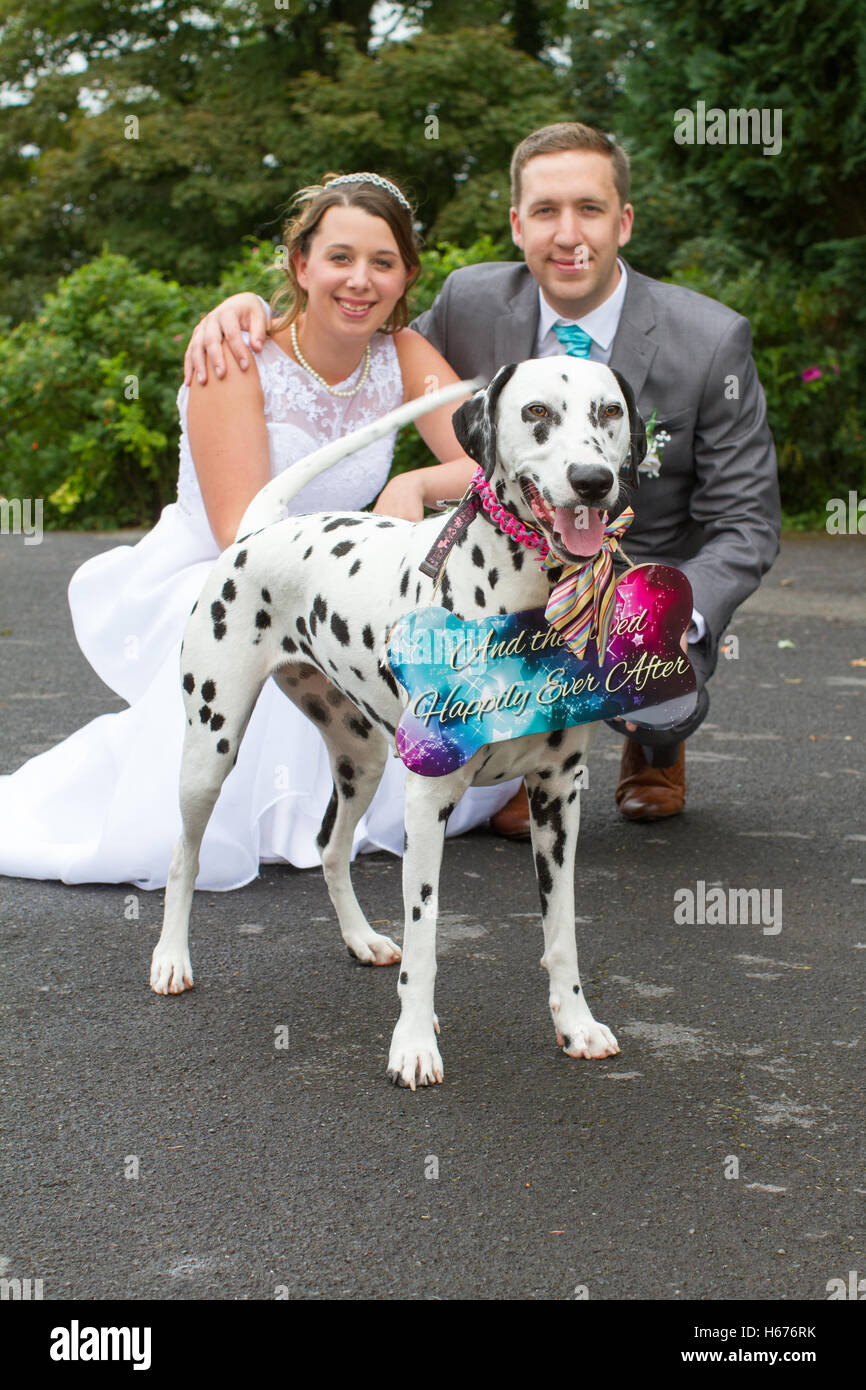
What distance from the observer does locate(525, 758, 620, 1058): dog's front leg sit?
3.26 meters

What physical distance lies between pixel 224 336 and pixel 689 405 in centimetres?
165

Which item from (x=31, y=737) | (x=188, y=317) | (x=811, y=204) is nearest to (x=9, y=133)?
(x=188, y=317)

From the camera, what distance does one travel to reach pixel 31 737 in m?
6.22

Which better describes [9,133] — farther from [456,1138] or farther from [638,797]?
[456,1138]

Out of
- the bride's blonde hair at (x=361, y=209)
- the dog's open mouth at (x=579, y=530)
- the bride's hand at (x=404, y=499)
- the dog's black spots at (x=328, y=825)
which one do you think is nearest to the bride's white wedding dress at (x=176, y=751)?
the bride's blonde hair at (x=361, y=209)

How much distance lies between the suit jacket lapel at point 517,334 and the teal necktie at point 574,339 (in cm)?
13

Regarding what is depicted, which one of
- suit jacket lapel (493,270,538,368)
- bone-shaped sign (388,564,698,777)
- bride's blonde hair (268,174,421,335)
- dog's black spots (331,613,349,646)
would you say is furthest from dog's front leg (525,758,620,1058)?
suit jacket lapel (493,270,538,368)

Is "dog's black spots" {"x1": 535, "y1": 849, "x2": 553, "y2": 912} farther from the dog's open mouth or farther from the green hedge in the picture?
the green hedge

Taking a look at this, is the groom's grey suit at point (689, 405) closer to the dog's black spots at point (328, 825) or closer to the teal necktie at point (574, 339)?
the teal necktie at point (574, 339)

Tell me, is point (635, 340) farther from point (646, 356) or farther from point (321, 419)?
point (321, 419)

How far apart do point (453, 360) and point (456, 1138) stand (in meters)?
3.19

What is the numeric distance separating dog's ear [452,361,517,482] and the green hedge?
9939mm

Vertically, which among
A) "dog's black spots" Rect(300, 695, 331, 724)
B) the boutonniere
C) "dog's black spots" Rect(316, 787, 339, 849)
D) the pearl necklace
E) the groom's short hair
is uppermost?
the groom's short hair

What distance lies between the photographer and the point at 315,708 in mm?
3889
